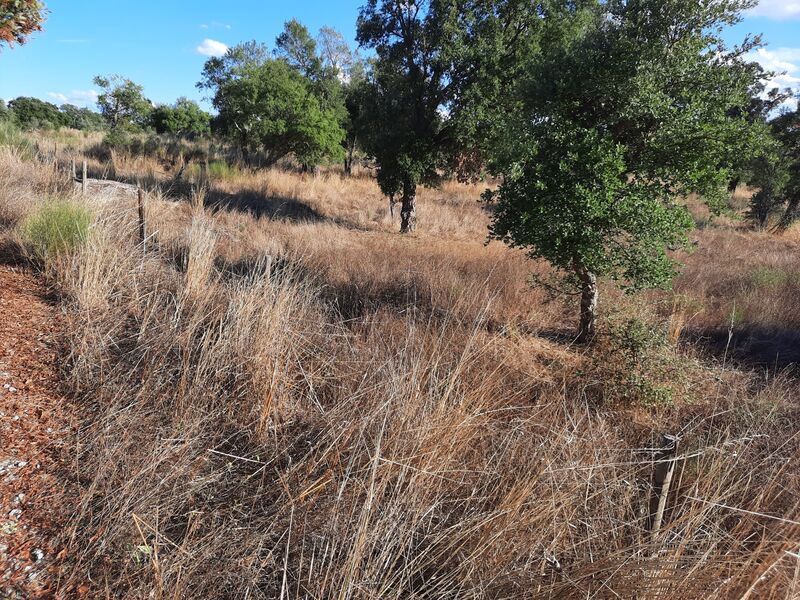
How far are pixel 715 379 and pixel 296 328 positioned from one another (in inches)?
163

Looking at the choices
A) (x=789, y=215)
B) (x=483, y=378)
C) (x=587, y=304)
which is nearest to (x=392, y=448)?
(x=483, y=378)

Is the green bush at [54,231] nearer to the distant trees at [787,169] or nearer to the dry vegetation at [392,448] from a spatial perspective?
the dry vegetation at [392,448]

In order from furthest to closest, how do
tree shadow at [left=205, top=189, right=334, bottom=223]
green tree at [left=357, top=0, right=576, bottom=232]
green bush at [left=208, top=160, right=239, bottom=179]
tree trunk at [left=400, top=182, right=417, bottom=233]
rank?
green bush at [left=208, top=160, right=239, bottom=179] < tree trunk at [left=400, top=182, right=417, bottom=233] < tree shadow at [left=205, top=189, right=334, bottom=223] < green tree at [left=357, top=0, right=576, bottom=232]

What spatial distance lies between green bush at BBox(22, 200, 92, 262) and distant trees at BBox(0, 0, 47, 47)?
5.39ft

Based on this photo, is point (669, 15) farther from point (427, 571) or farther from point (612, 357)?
point (427, 571)

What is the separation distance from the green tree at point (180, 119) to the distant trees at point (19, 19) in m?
32.5

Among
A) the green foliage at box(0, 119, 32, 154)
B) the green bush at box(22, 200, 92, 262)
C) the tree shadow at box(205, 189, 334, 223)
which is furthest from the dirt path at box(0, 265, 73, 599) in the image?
the green foliage at box(0, 119, 32, 154)

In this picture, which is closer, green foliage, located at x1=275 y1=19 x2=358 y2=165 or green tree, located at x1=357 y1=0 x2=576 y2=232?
green tree, located at x1=357 y1=0 x2=576 y2=232

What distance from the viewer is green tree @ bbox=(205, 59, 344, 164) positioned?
1841cm

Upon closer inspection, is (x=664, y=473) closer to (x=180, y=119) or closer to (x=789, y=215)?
(x=789, y=215)

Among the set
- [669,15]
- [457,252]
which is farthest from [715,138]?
[457,252]

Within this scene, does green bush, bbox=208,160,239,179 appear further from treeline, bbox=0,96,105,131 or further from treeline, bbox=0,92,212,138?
treeline, bbox=0,96,105,131

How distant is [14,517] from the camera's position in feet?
6.32

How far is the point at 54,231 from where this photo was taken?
4.65 m
